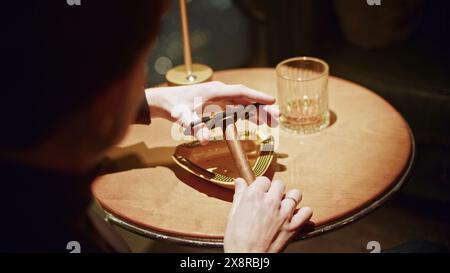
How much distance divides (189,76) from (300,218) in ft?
2.44

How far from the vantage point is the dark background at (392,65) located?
216 centimetres

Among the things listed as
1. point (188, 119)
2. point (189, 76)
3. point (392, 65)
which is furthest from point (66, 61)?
point (392, 65)

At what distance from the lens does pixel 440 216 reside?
2.23 meters

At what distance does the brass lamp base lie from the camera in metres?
1.68

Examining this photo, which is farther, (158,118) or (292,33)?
(292,33)

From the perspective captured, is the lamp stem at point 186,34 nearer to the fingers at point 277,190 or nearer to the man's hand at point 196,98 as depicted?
the man's hand at point 196,98

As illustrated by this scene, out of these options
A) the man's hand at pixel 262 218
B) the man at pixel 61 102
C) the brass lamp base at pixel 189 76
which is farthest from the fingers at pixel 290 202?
the brass lamp base at pixel 189 76

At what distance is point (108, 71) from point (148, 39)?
0.26 feet

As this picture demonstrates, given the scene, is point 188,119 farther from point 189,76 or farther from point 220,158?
point 189,76

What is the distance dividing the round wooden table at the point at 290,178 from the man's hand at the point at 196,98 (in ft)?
0.31

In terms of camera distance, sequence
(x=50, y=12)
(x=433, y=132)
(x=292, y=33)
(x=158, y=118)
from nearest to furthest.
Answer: (x=50, y=12) → (x=158, y=118) → (x=433, y=132) → (x=292, y=33)

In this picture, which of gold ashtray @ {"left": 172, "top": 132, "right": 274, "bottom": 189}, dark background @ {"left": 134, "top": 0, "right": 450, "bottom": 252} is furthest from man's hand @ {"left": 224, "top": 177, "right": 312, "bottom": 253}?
dark background @ {"left": 134, "top": 0, "right": 450, "bottom": 252}
